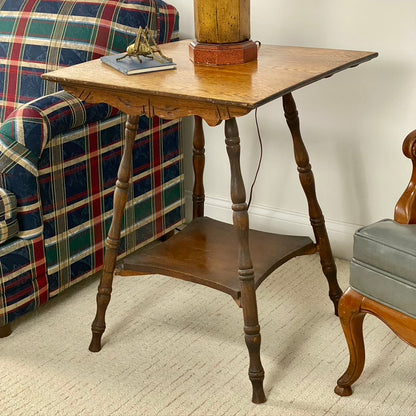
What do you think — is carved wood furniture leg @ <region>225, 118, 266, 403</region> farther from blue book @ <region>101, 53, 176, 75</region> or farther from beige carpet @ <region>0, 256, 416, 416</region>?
blue book @ <region>101, 53, 176, 75</region>

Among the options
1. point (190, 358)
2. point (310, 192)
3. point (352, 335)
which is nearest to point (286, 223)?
point (310, 192)

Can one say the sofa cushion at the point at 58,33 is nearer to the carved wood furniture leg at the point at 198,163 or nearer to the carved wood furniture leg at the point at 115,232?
the carved wood furniture leg at the point at 198,163

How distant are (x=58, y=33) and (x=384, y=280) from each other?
4.50 ft

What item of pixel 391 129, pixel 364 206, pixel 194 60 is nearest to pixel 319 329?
pixel 364 206

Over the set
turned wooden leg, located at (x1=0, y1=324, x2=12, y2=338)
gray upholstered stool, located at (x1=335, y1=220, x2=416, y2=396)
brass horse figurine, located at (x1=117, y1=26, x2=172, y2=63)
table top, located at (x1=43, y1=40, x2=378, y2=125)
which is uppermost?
brass horse figurine, located at (x1=117, y1=26, x2=172, y2=63)

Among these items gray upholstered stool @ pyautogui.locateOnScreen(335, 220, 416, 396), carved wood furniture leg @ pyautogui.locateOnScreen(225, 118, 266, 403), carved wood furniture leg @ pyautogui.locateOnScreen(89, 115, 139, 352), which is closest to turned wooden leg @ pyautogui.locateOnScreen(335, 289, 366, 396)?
gray upholstered stool @ pyautogui.locateOnScreen(335, 220, 416, 396)

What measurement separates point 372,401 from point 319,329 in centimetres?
37

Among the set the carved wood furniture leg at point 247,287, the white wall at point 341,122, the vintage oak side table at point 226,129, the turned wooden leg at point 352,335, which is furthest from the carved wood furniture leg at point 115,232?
the white wall at point 341,122

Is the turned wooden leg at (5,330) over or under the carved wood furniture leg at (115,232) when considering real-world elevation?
under

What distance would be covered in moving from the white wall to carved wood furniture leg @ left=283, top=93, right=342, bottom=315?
0.41 meters

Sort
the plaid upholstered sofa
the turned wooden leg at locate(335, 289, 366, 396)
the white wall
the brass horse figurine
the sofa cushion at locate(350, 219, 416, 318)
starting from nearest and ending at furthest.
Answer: the sofa cushion at locate(350, 219, 416, 318) → the turned wooden leg at locate(335, 289, 366, 396) → the brass horse figurine → the plaid upholstered sofa → the white wall

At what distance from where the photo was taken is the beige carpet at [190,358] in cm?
190

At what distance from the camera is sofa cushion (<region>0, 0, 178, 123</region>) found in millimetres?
2416

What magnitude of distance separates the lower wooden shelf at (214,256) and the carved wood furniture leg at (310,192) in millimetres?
43
